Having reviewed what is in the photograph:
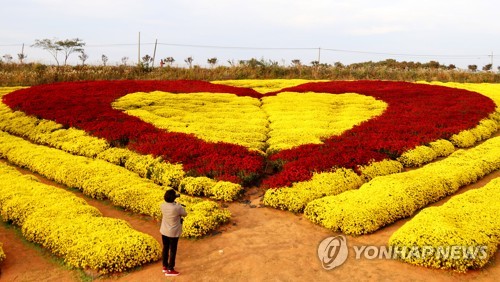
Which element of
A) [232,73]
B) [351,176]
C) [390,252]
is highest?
[232,73]

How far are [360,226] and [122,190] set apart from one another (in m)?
6.53

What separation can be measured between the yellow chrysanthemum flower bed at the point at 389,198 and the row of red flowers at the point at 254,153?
1.76 metres

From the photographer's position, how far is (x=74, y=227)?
9812 mm

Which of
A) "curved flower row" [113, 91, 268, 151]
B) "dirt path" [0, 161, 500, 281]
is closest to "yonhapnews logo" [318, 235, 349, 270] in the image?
"dirt path" [0, 161, 500, 281]

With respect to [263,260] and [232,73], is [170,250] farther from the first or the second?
[232,73]

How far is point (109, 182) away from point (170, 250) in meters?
5.19

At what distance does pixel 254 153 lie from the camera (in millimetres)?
15555

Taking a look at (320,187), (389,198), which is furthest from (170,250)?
(389,198)

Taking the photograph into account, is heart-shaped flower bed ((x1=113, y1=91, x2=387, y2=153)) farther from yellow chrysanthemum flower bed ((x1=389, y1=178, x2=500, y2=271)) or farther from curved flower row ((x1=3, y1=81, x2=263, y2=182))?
yellow chrysanthemum flower bed ((x1=389, y1=178, x2=500, y2=271))

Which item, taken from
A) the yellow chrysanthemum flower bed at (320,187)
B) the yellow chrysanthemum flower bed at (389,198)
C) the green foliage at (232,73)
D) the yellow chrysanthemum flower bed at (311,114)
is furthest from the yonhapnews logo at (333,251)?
the green foliage at (232,73)

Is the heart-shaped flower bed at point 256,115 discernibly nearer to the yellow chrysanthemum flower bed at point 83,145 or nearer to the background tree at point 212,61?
the yellow chrysanthemum flower bed at point 83,145

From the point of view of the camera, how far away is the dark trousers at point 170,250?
336 inches

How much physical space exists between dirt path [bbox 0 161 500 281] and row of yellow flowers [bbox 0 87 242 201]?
2.27m

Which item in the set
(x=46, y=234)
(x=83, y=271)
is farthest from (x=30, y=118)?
(x=83, y=271)
